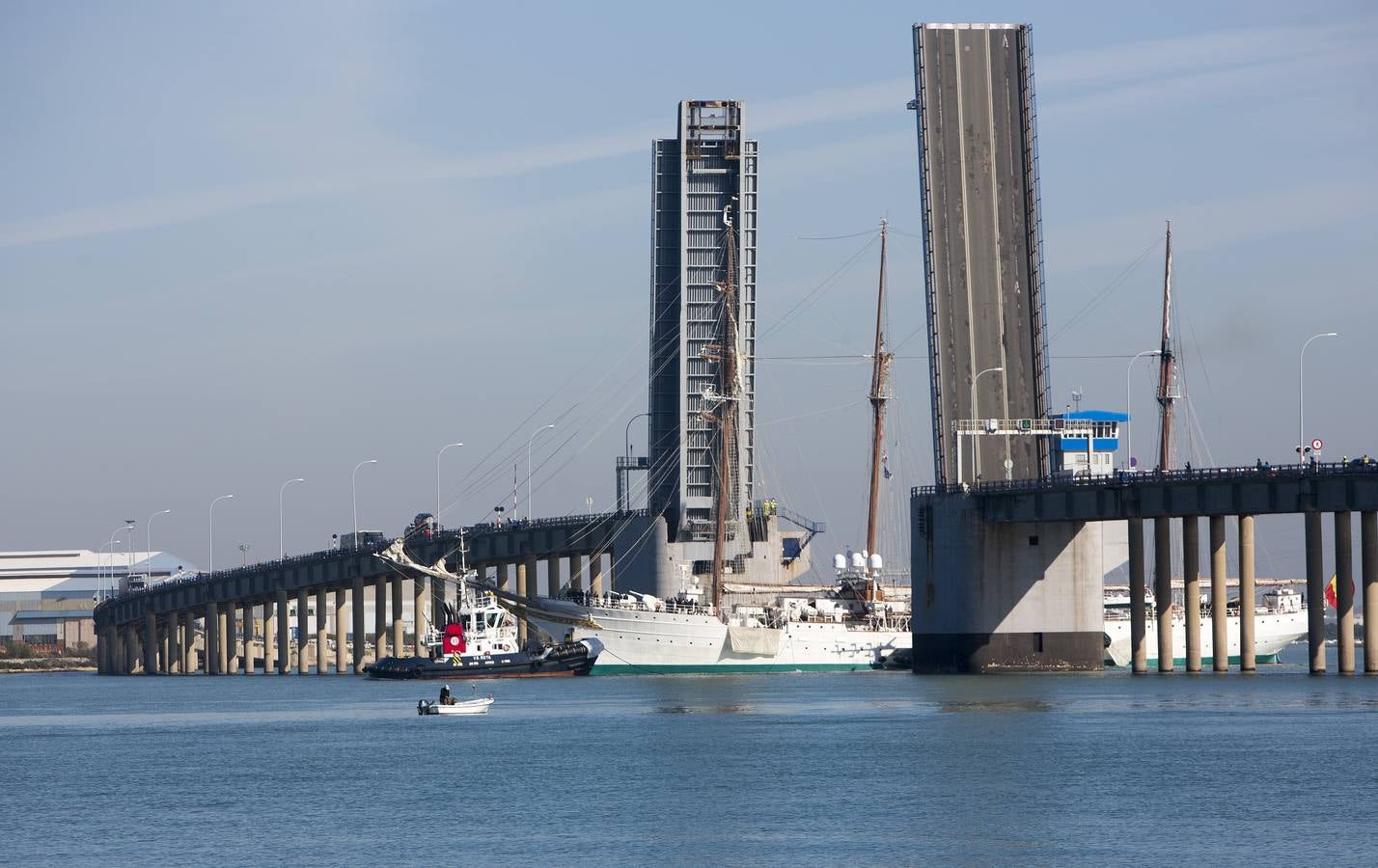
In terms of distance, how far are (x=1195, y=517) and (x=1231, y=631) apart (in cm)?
3855

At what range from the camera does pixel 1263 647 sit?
11806 cm

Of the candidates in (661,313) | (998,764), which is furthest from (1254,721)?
(661,313)

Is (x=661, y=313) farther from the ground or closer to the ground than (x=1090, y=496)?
farther from the ground

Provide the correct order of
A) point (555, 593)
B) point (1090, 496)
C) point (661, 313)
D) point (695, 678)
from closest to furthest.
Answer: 1. point (1090, 496)
2. point (695, 678)
3. point (661, 313)
4. point (555, 593)

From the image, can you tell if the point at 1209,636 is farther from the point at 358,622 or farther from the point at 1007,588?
the point at 358,622

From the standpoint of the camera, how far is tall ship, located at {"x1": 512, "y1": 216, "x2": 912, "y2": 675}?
106 metres

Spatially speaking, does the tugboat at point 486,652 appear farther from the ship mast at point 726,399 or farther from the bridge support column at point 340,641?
the bridge support column at point 340,641

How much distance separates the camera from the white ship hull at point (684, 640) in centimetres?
10569

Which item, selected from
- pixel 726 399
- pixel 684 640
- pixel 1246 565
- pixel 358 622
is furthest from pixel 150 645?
pixel 1246 565

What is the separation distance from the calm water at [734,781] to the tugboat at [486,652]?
2274 centimetres

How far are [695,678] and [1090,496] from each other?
26.2 meters

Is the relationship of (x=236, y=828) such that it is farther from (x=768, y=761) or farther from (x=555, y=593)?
(x=555, y=593)

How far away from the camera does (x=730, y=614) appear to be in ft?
368

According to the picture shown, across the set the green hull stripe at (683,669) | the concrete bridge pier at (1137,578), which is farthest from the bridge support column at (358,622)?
the concrete bridge pier at (1137,578)
